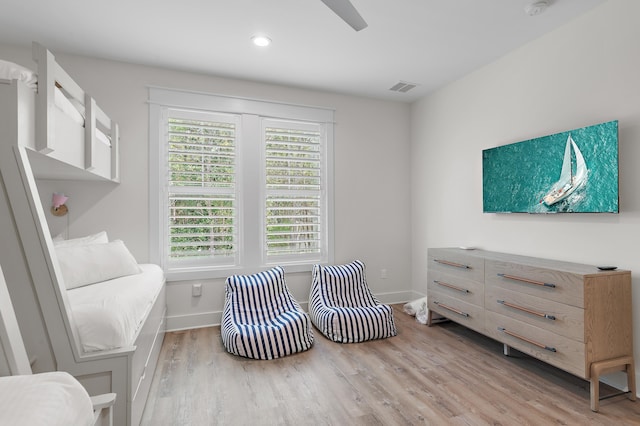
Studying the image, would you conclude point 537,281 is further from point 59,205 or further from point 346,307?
point 59,205

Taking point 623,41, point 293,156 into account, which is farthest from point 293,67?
point 623,41

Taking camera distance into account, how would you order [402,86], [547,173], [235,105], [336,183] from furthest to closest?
[336,183], [402,86], [235,105], [547,173]

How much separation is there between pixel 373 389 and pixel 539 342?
3.84 feet

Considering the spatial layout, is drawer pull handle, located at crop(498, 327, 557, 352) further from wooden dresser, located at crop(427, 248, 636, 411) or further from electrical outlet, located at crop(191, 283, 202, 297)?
electrical outlet, located at crop(191, 283, 202, 297)

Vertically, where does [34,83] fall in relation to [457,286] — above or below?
above

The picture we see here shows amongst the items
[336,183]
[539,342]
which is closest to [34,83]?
[336,183]

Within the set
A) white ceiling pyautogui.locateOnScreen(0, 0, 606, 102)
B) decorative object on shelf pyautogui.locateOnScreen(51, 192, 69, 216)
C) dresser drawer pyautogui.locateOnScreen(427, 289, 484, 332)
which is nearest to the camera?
white ceiling pyautogui.locateOnScreen(0, 0, 606, 102)

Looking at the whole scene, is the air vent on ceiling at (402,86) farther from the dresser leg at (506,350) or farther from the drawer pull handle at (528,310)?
the dresser leg at (506,350)

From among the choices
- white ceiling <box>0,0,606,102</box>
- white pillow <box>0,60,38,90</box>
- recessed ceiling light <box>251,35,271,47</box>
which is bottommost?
white pillow <box>0,60,38,90</box>

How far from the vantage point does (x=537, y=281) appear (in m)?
2.29

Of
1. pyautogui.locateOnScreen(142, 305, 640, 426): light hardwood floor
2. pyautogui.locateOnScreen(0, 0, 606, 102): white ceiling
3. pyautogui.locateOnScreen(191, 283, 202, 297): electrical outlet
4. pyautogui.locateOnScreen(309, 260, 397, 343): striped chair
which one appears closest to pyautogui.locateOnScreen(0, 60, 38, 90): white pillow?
pyautogui.locateOnScreen(0, 0, 606, 102): white ceiling

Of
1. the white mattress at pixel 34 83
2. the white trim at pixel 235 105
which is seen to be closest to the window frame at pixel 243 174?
the white trim at pixel 235 105

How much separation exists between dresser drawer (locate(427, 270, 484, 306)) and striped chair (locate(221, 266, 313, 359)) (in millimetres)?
1324

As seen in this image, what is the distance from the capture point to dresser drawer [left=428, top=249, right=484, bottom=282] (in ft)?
9.25
